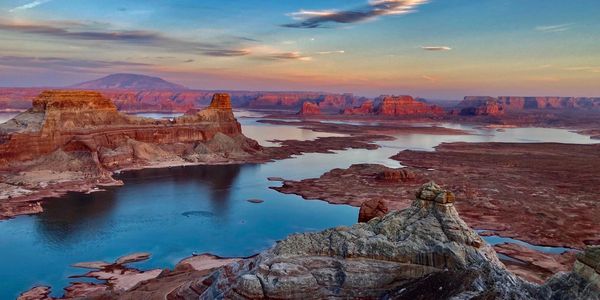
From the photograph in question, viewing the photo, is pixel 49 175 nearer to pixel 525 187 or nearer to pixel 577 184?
pixel 525 187

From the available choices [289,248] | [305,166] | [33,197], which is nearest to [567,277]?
[289,248]

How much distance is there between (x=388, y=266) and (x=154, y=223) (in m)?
36.1

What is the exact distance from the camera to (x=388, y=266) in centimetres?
2117

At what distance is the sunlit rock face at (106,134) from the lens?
243 ft

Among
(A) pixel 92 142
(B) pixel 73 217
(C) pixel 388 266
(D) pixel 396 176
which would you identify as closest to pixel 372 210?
(C) pixel 388 266

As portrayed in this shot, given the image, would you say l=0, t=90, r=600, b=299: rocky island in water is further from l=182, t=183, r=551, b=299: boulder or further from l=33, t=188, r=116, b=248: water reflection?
l=33, t=188, r=116, b=248: water reflection

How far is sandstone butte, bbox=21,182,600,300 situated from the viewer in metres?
19.5

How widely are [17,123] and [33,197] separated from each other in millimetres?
24167

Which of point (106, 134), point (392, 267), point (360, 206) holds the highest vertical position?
point (106, 134)

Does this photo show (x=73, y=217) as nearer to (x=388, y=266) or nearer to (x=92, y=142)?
(x=92, y=142)

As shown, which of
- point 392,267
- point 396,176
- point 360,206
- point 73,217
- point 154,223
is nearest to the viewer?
point 392,267

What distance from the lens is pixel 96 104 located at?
87625 mm

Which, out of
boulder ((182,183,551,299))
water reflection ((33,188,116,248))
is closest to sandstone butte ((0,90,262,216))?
water reflection ((33,188,116,248))

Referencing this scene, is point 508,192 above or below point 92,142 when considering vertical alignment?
below
